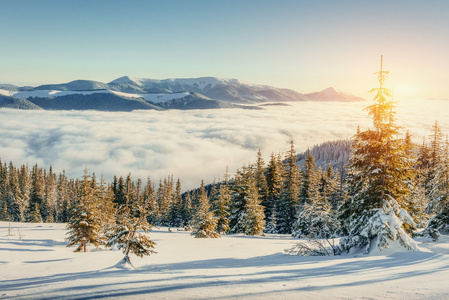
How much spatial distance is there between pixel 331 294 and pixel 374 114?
1199 cm

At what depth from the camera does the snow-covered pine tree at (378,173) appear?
1384 cm

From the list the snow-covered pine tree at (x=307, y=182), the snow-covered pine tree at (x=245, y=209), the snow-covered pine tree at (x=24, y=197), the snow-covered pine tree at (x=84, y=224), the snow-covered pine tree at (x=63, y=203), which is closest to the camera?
the snow-covered pine tree at (x=84, y=224)

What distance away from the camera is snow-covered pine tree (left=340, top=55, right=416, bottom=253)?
45.4ft

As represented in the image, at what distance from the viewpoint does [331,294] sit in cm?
606

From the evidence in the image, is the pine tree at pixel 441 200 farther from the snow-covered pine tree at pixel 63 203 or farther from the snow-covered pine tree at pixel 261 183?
the snow-covered pine tree at pixel 63 203

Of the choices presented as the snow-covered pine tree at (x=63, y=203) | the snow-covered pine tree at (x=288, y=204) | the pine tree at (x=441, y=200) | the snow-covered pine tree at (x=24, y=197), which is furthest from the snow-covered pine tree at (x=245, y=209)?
the snow-covered pine tree at (x=63, y=203)

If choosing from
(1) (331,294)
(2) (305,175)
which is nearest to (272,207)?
(2) (305,175)

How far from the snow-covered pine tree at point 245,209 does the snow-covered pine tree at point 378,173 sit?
18.2 metres

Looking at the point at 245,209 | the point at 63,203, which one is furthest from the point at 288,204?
the point at 63,203

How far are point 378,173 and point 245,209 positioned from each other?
23617 millimetres

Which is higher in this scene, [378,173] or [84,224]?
[378,173]

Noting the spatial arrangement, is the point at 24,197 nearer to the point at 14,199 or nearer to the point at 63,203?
the point at 14,199

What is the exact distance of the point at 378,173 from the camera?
14438 mm

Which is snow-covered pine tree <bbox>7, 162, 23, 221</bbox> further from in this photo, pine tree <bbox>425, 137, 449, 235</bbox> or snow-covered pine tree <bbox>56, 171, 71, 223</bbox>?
pine tree <bbox>425, 137, 449, 235</bbox>
